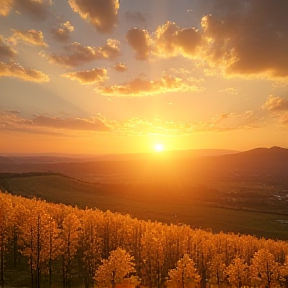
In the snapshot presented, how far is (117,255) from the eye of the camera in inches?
2500

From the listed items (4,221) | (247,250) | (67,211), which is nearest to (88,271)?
(4,221)

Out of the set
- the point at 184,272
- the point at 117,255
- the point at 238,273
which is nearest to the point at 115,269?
the point at 117,255

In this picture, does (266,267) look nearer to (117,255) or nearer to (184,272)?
(184,272)

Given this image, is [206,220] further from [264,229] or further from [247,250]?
[247,250]

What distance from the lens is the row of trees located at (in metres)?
70.3

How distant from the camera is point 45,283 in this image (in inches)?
2884

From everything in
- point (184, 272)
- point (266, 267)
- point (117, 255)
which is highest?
point (117, 255)

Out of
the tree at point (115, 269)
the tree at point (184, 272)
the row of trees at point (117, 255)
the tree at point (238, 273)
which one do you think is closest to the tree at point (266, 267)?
the row of trees at point (117, 255)

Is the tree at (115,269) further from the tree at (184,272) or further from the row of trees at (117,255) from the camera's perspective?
the tree at (184,272)

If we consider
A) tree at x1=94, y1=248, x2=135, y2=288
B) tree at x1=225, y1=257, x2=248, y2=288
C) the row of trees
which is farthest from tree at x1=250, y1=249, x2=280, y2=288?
tree at x1=94, y1=248, x2=135, y2=288

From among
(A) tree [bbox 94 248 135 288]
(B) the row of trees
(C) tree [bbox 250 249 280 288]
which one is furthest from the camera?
(C) tree [bbox 250 249 280 288]

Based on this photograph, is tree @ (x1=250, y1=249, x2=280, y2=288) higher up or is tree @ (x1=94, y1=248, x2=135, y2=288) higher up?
tree @ (x1=94, y1=248, x2=135, y2=288)

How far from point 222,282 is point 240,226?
10465 centimetres

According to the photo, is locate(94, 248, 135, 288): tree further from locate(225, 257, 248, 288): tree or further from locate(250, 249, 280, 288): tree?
locate(250, 249, 280, 288): tree
